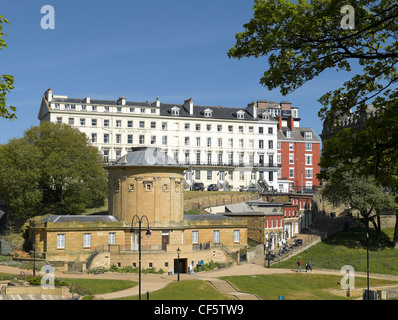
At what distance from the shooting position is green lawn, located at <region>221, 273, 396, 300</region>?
43.4 meters

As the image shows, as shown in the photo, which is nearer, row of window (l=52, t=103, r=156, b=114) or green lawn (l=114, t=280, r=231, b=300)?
green lawn (l=114, t=280, r=231, b=300)

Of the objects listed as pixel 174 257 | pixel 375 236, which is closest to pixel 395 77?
pixel 174 257

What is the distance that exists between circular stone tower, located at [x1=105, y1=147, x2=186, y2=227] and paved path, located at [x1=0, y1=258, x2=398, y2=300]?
7888mm

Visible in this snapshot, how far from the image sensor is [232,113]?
101 metres

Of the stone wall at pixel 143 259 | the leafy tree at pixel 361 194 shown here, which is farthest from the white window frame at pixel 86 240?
the leafy tree at pixel 361 194

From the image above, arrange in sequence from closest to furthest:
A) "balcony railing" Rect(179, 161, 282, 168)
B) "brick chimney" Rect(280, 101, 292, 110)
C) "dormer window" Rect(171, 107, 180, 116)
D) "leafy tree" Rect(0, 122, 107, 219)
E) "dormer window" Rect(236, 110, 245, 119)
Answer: "leafy tree" Rect(0, 122, 107, 219)
"balcony railing" Rect(179, 161, 282, 168)
"dormer window" Rect(171, 107, 180, 116)
"dormer window" Rect(236, 110, 245, 119)
"brick chimney" Rect(280, 101, 292, 110)

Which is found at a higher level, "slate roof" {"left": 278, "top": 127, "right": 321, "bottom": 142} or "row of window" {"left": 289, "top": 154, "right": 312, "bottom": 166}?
"slate roof" {"left": 278, "top": 127, "right": 321, "bottom": 142}

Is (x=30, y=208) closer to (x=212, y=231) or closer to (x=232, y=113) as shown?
(x=212, y=231)

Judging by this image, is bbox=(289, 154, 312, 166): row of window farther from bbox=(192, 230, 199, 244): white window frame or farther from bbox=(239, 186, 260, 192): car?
bbox=(192, 230, 199, 244): white window frame

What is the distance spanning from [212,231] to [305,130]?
50.4 m

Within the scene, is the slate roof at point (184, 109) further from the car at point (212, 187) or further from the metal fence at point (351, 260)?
the metal fence at point (351, 260)

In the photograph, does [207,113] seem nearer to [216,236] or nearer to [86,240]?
[216,236]

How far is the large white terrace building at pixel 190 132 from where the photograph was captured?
91250mm

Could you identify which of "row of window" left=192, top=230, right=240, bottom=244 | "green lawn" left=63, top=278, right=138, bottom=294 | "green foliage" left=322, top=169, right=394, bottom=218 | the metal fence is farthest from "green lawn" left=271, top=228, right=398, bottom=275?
"green lawn" left=63, top=278, right=138, bottom=294
